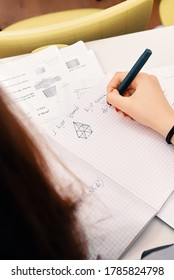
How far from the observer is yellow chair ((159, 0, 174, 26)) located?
1.18 m

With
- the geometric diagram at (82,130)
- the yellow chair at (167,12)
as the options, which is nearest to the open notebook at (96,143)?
the geometric diagram at (82,130)

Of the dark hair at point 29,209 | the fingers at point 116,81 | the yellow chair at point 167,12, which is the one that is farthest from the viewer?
the yellow chair at point 167,12

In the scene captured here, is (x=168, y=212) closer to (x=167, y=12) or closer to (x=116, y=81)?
(x=116, y=81)

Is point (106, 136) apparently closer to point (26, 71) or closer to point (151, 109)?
point (151, 109)

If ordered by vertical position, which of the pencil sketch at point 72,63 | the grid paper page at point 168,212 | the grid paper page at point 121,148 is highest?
the pencil sketch at point 72,63

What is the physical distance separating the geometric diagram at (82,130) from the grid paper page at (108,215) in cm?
8

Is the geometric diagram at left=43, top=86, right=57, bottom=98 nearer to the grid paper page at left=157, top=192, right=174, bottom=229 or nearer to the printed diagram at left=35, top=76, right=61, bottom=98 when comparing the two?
the printed diagram at left=35, top=76, right=61, bottom=98

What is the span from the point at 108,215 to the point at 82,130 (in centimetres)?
19

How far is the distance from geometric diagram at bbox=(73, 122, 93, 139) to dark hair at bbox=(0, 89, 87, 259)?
0.45 feet

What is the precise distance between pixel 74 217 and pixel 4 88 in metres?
0.37

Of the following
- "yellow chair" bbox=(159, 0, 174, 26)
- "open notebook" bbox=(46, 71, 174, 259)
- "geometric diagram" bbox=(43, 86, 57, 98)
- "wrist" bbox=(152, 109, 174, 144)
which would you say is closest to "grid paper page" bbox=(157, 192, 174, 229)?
"open notebook" bbox=(46, 71, 174, 259)

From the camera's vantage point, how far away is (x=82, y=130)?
64cm

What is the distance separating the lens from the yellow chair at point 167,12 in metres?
1.18

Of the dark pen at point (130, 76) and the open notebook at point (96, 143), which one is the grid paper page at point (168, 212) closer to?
the open notebook at point (96, 143)
